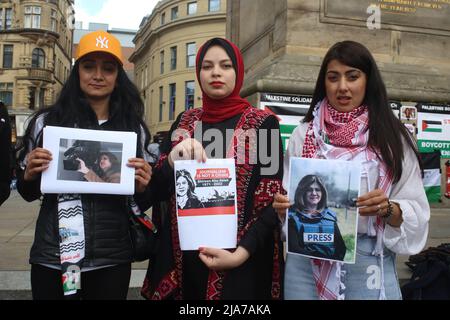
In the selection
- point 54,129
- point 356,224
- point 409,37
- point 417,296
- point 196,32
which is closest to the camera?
point 356,224

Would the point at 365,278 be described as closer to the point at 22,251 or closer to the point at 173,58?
the point at 22,251

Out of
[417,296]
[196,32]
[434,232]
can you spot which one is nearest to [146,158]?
[417,296]

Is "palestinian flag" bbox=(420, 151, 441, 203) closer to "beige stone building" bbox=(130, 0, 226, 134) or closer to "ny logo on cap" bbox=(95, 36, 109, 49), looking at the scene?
"ny logo on cap" bbox=(95, 36, 109, 49)

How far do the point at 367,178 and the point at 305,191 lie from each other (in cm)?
28

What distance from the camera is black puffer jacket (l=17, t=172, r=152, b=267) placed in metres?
2.00

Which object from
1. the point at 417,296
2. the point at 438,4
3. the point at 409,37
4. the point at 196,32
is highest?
the point at 196,32

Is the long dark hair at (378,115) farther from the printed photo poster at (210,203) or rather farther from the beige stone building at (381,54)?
the beige stone building at (381,54)

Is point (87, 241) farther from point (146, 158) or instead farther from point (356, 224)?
point (356, 224)

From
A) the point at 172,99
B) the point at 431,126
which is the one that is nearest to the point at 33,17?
the point at 172,99

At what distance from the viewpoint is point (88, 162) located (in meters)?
2.00

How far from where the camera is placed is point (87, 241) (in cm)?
200

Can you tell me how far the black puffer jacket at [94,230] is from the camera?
6.55 feet

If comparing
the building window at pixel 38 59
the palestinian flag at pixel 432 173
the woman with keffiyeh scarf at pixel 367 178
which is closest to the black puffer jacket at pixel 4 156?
the woman with keffiyeh scarf at pixel 367 178

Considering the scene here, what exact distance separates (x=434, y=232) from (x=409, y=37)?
3044 millimetres
